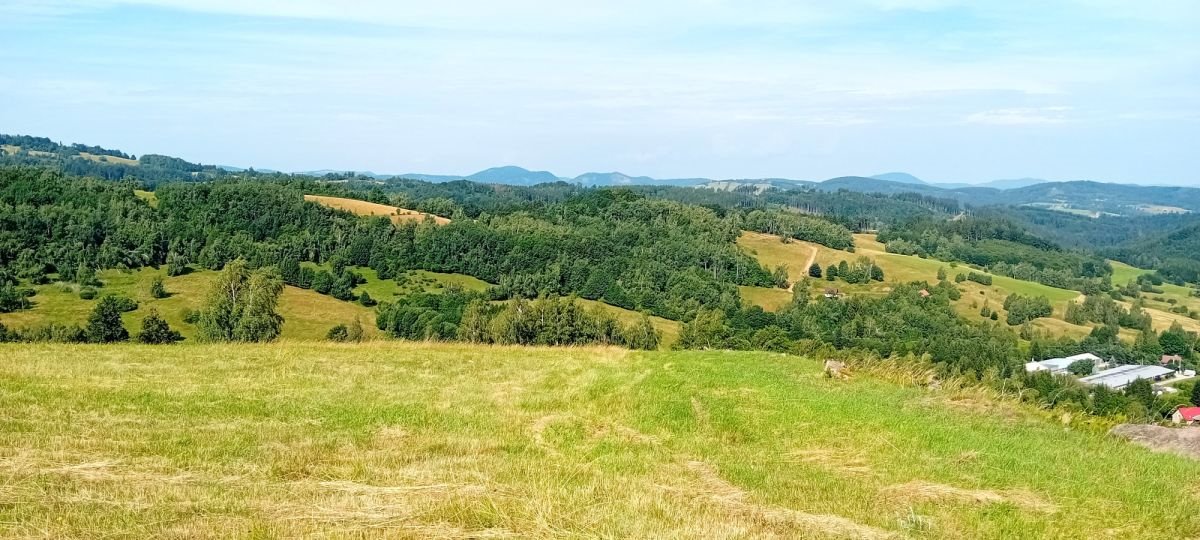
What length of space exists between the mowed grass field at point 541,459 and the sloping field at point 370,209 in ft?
488

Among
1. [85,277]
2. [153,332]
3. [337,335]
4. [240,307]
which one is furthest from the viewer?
[85,277]

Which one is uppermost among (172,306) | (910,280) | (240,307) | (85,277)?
(240,307)

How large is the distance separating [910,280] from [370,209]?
392 feet

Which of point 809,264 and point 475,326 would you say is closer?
point 475,326

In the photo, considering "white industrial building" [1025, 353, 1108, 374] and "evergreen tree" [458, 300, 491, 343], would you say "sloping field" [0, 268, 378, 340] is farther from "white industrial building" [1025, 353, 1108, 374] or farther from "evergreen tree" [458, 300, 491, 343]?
"white industrial building" [1025, 353, 1108, 374]

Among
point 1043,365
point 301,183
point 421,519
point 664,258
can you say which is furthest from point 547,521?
point 301,183

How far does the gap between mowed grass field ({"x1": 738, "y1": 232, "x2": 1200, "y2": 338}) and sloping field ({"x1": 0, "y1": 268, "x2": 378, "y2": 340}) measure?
74.5 meters

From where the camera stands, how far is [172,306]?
10344 centimetres

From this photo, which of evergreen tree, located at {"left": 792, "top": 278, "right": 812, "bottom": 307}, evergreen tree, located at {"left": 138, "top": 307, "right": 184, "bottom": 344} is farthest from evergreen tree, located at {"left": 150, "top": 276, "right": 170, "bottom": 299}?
evergreen tree, located at {"left": 792, "top": 278, "right": 812, "bottom": 307}

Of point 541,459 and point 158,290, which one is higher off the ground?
point 541,459

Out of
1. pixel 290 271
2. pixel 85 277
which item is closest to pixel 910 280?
pixel 290 271

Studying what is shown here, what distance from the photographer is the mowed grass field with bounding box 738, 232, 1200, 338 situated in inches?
5413

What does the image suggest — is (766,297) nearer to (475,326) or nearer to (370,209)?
(475,326)

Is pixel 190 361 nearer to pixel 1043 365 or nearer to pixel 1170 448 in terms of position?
pixel 1170 448
